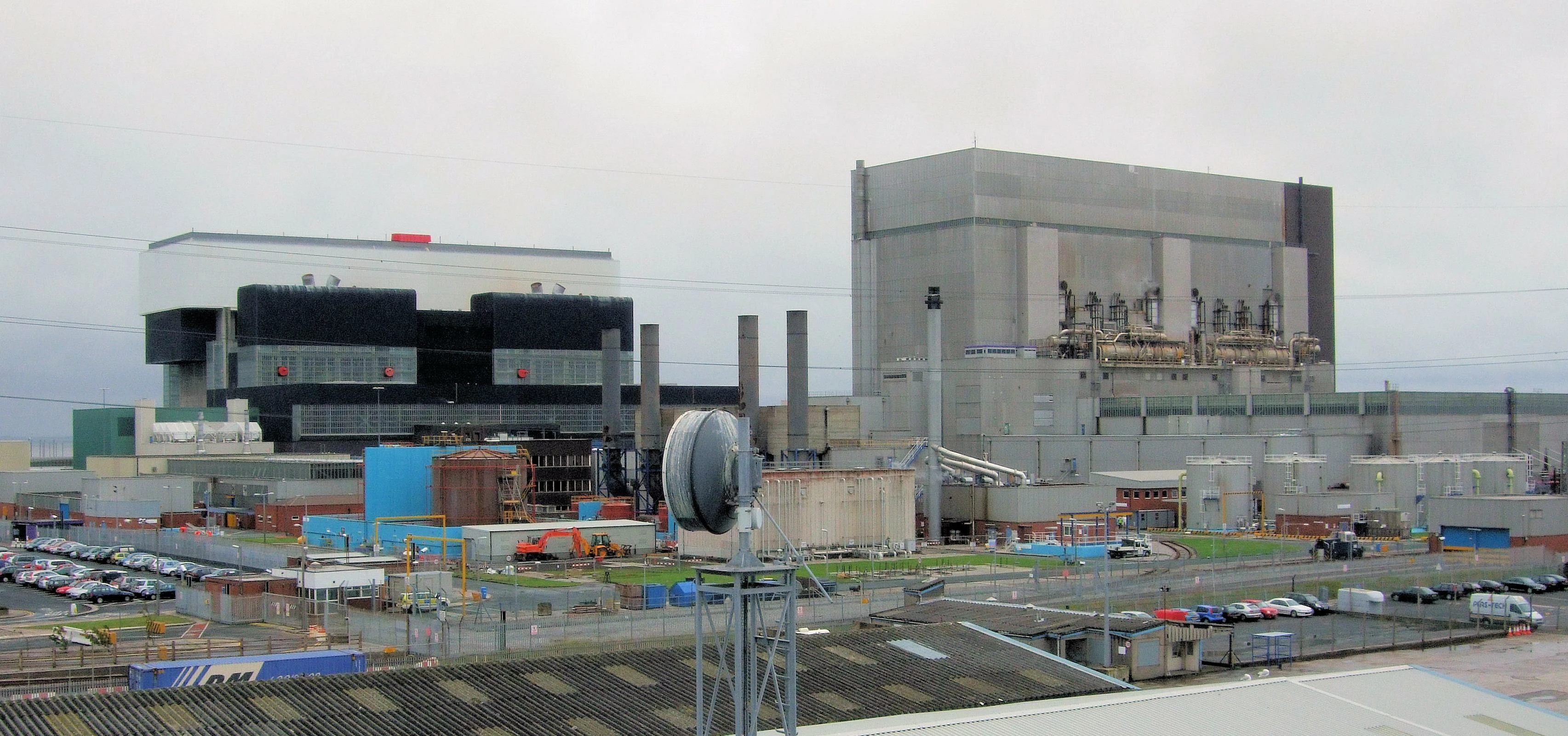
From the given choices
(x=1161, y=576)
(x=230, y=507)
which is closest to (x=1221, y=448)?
(x=1161, y=576)

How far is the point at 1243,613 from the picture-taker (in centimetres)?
5350

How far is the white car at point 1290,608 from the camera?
5469 centimetres

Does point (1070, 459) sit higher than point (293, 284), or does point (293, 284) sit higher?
point (293, 284)

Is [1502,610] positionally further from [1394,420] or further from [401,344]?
[401,344]

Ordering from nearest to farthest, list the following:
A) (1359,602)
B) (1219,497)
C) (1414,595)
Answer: (1359,602), (1414,595), (1219,497)

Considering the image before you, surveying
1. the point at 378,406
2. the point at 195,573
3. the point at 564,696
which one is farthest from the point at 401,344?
the point at 564,696

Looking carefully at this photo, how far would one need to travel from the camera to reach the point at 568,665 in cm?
3300

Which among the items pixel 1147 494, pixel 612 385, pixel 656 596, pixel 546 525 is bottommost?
pixel 656 596

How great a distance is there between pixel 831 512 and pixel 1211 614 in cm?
2323

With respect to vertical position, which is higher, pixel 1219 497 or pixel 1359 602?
pixel 1219 497

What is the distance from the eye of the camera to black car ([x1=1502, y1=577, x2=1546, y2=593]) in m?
61.0

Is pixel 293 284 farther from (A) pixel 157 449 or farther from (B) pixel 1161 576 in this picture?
(B) pixel 1161 576

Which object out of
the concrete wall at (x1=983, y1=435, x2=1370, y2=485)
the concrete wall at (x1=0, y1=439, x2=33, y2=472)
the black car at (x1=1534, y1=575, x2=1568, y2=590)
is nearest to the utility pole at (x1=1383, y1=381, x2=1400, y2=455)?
the concrete wall at (x1=983, y1=435, x2=1370, y2=485)

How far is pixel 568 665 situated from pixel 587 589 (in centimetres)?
1859
